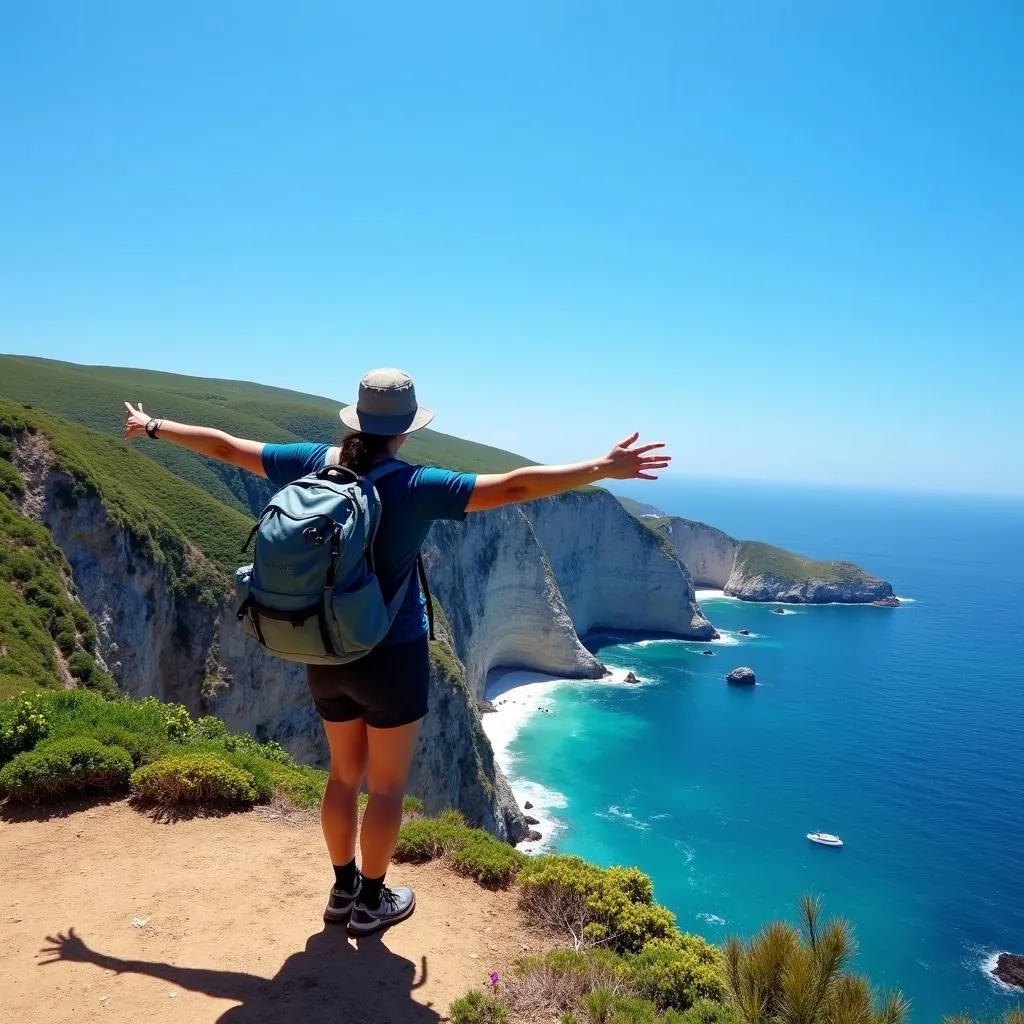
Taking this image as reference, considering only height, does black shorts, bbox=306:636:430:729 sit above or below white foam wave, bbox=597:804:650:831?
above

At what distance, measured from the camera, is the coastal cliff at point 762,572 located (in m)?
128

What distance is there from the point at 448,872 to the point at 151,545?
29.8m

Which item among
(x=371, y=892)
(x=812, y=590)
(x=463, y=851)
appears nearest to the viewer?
(x=371, y=892)

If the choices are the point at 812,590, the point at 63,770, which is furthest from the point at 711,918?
the point at 812,590

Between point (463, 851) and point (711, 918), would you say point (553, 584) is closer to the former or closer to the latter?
point (711, 918)

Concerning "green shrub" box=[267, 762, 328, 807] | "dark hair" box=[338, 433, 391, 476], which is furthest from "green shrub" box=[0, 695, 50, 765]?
"dark hair" box=[338, 433, 391, 476]

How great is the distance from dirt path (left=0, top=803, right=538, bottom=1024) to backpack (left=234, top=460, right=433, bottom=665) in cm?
219

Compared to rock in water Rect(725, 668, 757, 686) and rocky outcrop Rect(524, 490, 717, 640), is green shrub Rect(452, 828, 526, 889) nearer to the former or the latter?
rock in water Rect(725, 668, 757, 686)

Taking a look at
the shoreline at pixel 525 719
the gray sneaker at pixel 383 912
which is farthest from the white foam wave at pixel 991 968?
the gray sneaker at pixel 383 912

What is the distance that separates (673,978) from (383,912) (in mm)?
1989

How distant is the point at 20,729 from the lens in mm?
7375

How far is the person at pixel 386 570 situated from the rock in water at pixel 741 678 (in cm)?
8114

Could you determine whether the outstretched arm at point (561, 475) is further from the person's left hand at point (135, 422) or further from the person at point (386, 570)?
the person's left hand at point (135, 422)

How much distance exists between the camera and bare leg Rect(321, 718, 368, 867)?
449 centimetres
